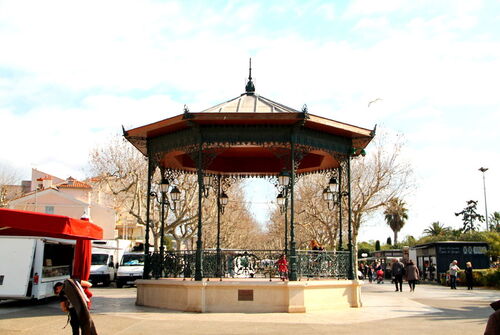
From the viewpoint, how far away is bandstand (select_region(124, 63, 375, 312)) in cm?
1453

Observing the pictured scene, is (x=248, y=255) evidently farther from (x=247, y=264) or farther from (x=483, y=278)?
(x=483, y=278)

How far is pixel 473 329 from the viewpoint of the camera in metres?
12.2

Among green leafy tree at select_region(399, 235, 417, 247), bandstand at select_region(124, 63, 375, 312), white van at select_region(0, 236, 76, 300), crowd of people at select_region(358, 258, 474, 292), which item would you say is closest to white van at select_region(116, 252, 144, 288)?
crowd of people at select_region(358, 258, 474, 292)

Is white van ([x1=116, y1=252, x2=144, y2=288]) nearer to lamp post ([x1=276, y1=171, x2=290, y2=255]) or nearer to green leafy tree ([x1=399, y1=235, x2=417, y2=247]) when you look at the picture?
lamp post ([x1=276, y1=171, x2=290, y2=255])

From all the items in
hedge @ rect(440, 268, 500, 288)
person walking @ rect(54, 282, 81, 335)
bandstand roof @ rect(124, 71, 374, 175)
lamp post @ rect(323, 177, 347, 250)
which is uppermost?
bandstand roof @ rect(124, 71, 374, 175)

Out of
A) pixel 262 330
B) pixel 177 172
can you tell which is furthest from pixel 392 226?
pixel 262 330

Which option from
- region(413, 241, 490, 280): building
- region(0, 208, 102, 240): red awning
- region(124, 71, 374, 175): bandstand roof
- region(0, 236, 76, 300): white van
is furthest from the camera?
region(413, 241, 490, 280): building

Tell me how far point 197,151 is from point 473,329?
8.65 m

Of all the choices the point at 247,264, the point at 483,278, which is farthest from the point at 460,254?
the point at 247,264

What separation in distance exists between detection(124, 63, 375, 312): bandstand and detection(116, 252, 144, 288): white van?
50.2 feet

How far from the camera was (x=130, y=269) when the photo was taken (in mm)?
31906

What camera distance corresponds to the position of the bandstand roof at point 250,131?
1488cm

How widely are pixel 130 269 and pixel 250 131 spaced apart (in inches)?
762

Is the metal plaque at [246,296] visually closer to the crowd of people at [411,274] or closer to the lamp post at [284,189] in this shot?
the lamp post at [284,189]
